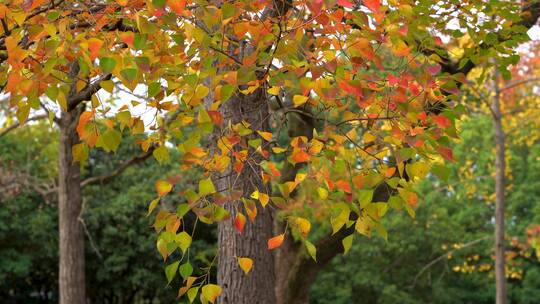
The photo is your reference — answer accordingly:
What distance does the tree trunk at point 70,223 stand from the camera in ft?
Answer: 41.7

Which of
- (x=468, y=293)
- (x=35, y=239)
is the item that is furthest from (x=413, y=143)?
(x=468, y=293)

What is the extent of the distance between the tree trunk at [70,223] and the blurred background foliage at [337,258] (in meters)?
7.72

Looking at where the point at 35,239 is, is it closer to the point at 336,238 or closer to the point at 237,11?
the point at 336,238

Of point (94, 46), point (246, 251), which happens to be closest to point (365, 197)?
point (94, 46)

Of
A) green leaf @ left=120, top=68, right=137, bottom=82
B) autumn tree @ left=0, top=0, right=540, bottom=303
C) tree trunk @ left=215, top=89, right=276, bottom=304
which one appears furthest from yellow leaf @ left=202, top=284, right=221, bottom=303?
tree trunk @ left=215, top=89, right=276, bottom=304

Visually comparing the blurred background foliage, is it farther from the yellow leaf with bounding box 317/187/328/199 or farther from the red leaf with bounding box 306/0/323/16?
the red leaf with bounding box 306/0/323/16

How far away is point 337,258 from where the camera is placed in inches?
990

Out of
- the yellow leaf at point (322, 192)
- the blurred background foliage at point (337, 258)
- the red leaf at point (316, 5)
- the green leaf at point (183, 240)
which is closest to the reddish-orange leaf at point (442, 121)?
the yellow leaf at point (322, 192)

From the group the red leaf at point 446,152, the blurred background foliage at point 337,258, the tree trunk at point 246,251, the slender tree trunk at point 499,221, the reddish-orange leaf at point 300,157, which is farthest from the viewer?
the blurred background foliage at point 337,258

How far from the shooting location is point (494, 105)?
51.8 ft

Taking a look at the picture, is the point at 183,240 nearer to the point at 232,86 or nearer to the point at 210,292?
the point at 210,292

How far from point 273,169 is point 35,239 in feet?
65.4

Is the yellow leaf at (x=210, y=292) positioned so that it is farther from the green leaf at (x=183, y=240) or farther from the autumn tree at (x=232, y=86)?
the green leaf at (x=183, y=240)

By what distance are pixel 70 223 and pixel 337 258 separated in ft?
44.7
